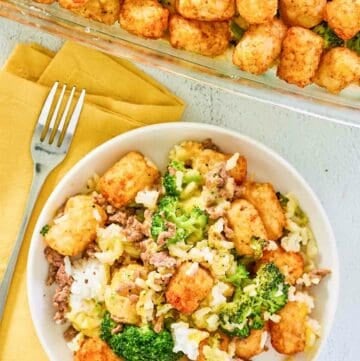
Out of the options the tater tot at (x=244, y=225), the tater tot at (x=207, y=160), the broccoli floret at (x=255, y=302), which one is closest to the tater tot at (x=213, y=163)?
the tater tot at (x=207, y=160)

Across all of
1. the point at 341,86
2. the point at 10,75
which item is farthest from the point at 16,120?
the point at 341,86

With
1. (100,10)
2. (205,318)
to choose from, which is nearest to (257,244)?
(205,318)

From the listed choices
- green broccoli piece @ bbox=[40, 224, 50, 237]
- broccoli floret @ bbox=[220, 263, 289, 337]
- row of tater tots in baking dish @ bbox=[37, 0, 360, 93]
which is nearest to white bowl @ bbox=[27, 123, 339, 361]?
green broccoli piece @ bbox=[40, 224, 50, 237]

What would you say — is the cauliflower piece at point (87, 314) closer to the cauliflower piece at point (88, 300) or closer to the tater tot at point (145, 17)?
the cauliflower piece at point (88, 300)

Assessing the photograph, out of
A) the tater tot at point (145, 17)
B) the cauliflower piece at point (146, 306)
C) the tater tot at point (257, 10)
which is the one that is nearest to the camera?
the tater tot at point (257, 10)

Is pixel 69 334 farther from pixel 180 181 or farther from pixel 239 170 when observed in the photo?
pixel 239 170

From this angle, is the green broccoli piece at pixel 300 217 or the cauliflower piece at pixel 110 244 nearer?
the cauliflower piece at pixel 110 244

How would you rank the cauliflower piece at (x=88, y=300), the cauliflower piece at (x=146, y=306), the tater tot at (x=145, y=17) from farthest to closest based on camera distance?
the cauliflower piece at (x=88, y=300) → the cauliflower piece at (x=146, y=306) → the tater tot at (x=145, y=17)

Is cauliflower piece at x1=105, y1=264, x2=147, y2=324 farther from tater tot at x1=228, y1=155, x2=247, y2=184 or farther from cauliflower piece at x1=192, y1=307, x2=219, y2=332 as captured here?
tater tot at x1=228, y1=155, x2=247, y2=184
